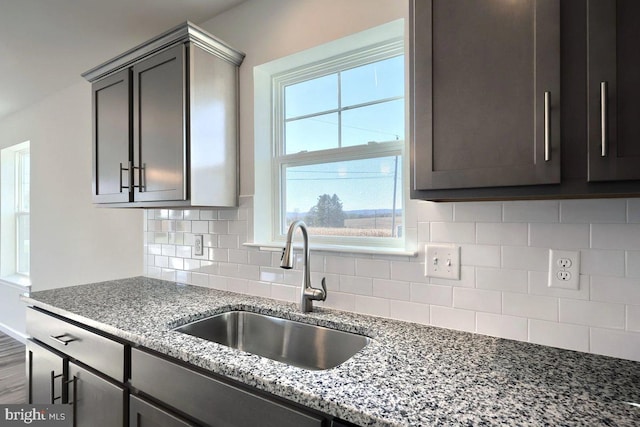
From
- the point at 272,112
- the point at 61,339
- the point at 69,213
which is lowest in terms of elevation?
the point at 61,339

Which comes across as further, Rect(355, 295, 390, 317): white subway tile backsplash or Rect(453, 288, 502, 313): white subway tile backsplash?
Rect(355, 295, 390, 317): white subway tile backsplash

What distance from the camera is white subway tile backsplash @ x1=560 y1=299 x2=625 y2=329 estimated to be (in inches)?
41.3

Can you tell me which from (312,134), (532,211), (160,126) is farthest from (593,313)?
(160,126)

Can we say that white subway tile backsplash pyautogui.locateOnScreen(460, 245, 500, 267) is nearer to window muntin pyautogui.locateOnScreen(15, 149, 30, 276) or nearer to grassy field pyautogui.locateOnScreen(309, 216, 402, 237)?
grassy field pyautogui.locateOnScreen(309, 216, 402, 237)

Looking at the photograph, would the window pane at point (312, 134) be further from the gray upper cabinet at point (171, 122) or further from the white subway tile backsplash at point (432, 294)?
the white subway tile backsplash at point (432, 294)

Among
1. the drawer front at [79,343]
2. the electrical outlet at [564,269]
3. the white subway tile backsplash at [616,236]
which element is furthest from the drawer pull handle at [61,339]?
the white subway tile backsplash at [616,236]

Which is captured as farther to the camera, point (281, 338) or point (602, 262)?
point (281, 338)

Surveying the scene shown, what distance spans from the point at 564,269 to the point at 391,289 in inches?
23.3

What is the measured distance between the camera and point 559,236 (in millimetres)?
1129

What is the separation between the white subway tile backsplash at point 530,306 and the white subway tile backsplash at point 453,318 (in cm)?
12

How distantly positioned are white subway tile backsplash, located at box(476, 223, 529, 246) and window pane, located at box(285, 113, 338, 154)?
86cm

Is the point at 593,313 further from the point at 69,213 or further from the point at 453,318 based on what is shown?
the point at 69,213

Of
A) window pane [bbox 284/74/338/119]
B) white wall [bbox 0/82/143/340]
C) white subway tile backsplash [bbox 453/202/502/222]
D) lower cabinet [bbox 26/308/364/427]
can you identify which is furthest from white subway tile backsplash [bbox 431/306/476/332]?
white wall [bbox 0/82/143/340]

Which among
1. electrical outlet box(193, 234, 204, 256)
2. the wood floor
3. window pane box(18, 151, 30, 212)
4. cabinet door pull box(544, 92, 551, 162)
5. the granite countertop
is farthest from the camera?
window pane box(18, 151, 30, 212)
